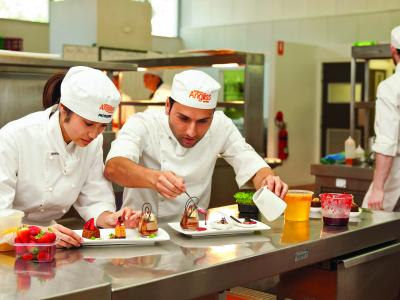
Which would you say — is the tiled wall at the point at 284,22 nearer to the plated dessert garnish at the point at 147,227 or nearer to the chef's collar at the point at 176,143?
the chef's collar at the point at 176,143

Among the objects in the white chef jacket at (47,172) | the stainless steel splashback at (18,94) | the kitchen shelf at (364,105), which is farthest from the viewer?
the kitchen shelf at (364,105)

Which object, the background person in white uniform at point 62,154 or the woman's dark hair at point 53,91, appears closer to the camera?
the background person in white uniform at point 62,154

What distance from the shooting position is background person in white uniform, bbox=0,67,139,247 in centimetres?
229

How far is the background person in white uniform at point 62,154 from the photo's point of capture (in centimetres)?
229

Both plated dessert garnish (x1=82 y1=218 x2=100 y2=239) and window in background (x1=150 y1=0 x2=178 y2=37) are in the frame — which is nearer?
plated dessert garnish (x1=82 y1=218 x2=100 y2=239)

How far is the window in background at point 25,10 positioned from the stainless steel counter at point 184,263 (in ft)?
26.6

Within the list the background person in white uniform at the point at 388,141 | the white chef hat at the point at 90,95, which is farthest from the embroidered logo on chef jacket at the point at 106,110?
the background person in white uniform at the point at 388,141

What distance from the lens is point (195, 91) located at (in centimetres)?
262

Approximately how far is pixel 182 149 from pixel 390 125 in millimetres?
1305

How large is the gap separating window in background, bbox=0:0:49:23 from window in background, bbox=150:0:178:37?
2.32 metres

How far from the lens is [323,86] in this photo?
31.7ft

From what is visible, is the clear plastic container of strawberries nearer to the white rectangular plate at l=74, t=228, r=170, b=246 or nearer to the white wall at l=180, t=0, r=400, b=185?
the white rectangular plate at l=74, t=228, r=170, b=246

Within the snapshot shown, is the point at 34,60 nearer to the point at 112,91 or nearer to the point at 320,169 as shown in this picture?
the point at 112,91

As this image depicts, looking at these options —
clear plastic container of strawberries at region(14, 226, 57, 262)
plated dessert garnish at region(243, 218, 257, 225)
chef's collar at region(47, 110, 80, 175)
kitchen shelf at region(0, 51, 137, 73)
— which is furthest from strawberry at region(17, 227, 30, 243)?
kitchen shelf at region(0, 51, 137, 73)
